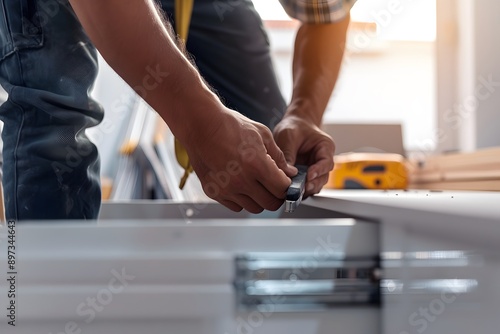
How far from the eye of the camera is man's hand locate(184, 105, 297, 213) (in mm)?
466

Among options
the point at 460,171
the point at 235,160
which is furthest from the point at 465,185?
the point at 235,160

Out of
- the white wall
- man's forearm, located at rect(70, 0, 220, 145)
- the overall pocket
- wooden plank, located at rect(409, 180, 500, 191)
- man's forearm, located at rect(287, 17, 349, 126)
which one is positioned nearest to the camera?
man's forearm, located at rect(70, 0, 220, 145)

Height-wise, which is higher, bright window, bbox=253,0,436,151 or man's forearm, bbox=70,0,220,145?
man's forearm, bbox=70,0,220,145

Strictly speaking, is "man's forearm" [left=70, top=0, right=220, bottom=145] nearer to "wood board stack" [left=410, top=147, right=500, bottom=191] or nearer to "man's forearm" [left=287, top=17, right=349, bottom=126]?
"man's forearm" [left=287, top=17, right=349, bottom=126]

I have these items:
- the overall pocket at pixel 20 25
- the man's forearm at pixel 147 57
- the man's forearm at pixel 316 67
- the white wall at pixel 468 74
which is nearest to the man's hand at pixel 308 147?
the man's forearm at pixel 316 67

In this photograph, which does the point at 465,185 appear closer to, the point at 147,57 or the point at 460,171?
the point at 460,171

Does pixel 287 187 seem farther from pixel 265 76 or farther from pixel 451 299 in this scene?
pixel 265 76

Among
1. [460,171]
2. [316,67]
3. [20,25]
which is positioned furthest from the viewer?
[460,171]

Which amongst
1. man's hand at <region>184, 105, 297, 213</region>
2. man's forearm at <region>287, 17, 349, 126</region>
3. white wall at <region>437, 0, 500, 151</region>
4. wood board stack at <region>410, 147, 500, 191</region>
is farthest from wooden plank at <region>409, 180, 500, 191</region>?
man's hand at <region>184, 105, 297, 213</region>

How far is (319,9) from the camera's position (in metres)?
0.90

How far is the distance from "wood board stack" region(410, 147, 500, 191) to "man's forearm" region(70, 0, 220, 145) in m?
0.62

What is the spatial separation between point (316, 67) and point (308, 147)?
18 cm

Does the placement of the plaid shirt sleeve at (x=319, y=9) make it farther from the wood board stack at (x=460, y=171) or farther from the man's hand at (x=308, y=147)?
the wood board stack at (x=460, y=171)

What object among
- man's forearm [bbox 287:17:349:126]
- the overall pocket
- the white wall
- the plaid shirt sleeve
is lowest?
the white wall
